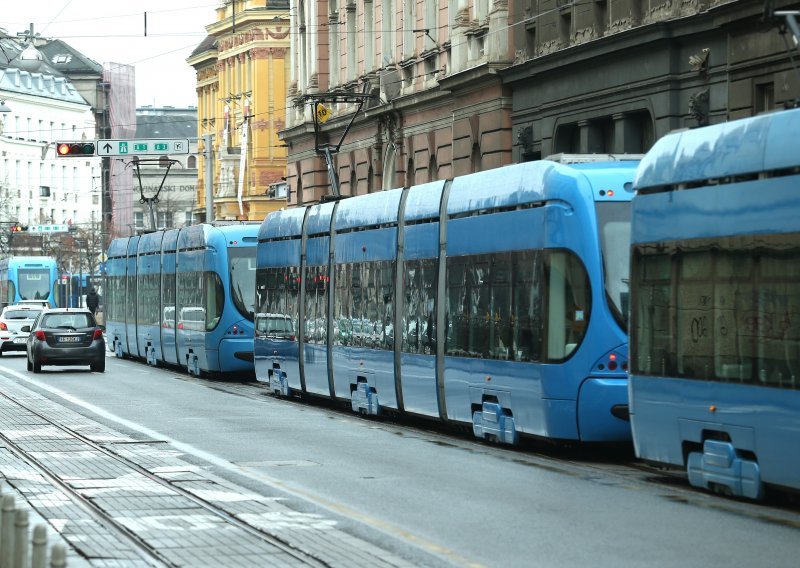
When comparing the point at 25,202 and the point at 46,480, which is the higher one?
the point at 25,202

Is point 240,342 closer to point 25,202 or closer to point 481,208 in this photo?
point 481,208

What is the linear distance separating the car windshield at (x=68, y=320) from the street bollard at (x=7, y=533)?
3498 centimetres

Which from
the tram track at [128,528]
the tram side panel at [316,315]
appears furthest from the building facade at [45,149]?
the tram track at [128,528]

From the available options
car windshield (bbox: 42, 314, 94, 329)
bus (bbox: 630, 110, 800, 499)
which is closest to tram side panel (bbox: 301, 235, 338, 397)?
bus (bbox: 630, 110, 800, 499)

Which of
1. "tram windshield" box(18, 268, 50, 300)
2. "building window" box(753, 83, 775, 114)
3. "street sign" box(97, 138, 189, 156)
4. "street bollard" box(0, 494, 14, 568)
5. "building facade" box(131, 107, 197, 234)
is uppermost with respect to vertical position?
"building facade" box(131, 107, 197, 234)

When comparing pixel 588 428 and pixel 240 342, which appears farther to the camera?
pixel 240 342

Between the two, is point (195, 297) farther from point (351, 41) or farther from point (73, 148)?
point (351, 41)

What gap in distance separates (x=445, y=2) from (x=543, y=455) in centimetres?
2891

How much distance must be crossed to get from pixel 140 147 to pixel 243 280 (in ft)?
70.5

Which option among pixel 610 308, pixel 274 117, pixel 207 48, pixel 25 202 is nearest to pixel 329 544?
pixel 610 308

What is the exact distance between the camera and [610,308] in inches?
761

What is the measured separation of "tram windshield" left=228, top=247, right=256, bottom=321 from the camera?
3919 cm

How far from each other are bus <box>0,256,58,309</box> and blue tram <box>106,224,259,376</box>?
3105cm

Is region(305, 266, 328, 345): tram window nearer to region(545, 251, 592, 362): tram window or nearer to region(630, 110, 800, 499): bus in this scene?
region(545, 251, 592, 362): tram window
